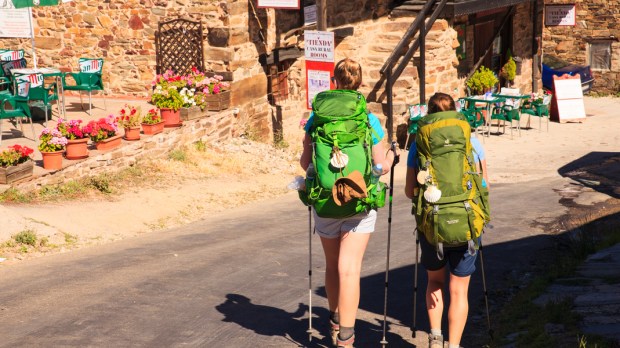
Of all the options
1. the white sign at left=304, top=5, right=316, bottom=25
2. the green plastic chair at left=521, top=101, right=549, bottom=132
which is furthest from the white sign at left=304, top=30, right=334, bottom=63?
the green plastic chair at left=521, top=101, right=549, bottom=132

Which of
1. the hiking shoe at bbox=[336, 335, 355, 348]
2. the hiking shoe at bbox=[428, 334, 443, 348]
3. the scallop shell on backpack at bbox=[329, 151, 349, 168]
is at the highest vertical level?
the scallop shell on backpack at bbox=[329, 151, 349, 168]

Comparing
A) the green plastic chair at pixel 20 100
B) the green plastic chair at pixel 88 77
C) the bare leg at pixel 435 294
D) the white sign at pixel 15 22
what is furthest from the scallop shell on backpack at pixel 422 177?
the white sign at pixel 15 22

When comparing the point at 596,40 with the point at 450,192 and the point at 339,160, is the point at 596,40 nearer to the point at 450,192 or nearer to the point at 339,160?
the point at 450,192

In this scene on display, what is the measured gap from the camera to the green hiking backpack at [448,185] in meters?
5.06

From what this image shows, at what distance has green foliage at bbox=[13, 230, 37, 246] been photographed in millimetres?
9000

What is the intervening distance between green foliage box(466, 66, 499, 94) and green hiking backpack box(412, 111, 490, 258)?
14152 mm

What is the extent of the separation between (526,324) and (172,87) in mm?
9089

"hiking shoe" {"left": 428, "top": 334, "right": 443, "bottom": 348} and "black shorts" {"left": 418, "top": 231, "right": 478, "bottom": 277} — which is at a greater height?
"black shorts" {"left": 418, "top": 231, "right": 478, "bottom": 277}

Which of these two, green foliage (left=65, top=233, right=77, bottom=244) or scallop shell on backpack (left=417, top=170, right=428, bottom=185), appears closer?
scallop shell on backpack (left=417, top=170, right=428, bottom=185)

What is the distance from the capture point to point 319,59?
43.6 feet

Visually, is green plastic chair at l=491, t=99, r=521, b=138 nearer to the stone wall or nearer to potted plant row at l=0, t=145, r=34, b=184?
the stone wall

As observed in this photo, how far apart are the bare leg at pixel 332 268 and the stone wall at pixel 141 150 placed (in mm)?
5981

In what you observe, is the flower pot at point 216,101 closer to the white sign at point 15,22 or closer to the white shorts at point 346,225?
the white sign at point 15,22

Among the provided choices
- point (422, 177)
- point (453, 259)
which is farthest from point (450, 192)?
point (453, 259)
